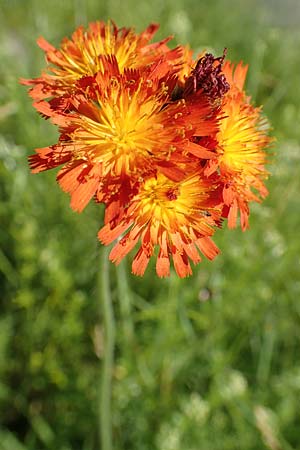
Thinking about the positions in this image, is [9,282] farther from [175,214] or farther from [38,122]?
[175,214]

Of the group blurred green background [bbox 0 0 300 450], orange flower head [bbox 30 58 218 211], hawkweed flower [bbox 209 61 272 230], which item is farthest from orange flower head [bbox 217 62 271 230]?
blurred green background [bbox 0 0 300 450]

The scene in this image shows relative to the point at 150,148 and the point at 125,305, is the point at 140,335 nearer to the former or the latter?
the point at 125,305

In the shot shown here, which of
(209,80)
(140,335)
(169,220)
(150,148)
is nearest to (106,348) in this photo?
(169,220)

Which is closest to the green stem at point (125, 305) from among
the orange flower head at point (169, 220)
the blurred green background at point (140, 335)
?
the blurred green background at point (140, 335)

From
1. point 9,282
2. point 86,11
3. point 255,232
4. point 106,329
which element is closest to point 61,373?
point 9,282

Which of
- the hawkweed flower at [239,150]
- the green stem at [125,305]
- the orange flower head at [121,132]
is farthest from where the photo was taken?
the green stem at [125,305]

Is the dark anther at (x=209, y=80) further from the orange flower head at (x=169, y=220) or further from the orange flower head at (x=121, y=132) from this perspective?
the orange flower head at (x=169, y=220)
